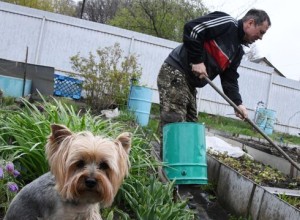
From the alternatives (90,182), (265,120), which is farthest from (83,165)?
(265,120)

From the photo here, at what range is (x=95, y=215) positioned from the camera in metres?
2.99

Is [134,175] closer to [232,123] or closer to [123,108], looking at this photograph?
[123,108]

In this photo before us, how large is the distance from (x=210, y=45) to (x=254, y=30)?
0.52 meters

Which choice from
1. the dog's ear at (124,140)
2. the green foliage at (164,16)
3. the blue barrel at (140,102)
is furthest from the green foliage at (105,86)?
the green foliage at (164,16)

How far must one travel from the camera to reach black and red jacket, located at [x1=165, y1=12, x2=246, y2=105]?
484 cm

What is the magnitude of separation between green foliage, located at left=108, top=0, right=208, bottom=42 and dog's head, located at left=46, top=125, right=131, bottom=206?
2330 cm

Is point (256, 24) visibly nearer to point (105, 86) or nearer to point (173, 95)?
point (173, 95)

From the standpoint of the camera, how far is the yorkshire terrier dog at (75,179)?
271cm

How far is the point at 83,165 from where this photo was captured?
9.05 ft

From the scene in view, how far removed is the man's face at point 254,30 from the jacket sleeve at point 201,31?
201 millimetres

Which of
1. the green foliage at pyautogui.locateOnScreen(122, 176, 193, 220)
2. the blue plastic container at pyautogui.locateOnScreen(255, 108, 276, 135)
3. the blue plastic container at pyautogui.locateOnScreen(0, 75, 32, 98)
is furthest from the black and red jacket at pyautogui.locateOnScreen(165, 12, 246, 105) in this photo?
the blue plastic container at pyautogui.locateOnScreen(255, 108, 276, 135)

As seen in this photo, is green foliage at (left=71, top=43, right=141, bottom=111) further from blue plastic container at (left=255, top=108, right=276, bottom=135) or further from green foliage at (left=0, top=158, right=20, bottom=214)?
green foliage at (left=0, top=158, right=20, bottom=214)

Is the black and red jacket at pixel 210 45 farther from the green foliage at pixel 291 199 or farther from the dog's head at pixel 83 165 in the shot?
the dog's head at pixel 83 165

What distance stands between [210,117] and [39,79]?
7713 mm
